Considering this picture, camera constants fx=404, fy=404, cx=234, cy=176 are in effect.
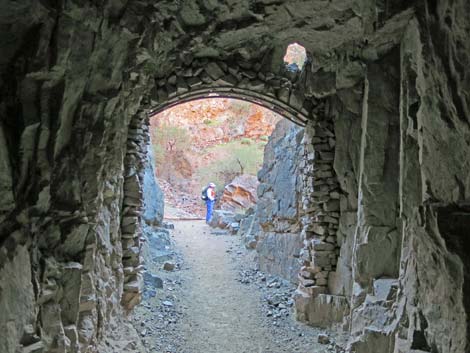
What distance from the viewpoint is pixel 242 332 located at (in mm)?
5629

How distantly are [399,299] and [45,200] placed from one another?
116 inches

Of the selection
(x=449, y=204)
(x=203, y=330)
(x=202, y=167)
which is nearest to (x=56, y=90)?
(x=449, y=204)

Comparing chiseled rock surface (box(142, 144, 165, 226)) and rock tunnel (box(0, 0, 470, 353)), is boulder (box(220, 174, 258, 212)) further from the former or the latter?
rock tunnel (box(0, 0, 470, 353))

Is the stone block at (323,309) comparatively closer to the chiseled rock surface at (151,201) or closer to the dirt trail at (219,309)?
the dirt trail at (219,309)

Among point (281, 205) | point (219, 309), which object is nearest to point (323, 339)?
point (219, 309)

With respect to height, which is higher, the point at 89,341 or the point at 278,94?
the point at 278,94

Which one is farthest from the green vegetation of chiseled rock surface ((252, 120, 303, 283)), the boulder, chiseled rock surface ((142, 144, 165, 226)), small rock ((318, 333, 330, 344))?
small rock ((318, 333, 330, 344))

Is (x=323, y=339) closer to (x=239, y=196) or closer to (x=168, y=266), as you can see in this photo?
(x=168, y=266)

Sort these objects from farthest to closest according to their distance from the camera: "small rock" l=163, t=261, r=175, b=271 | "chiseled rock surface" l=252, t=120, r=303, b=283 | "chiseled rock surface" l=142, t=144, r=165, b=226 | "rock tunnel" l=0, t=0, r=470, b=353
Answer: "chiseled rock surface" l=142, t=144, r=165, b=226
"small rock" l=163, t=261, r=175, b=271
"chiseled rock surface" l=252, t=120, r=303, b=283
"rock tunnel" l=0, t=0, r=470, b=353

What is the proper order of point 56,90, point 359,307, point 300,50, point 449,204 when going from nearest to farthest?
point 449,204
point 56,90
point 359,307
point 300,50

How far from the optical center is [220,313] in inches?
244

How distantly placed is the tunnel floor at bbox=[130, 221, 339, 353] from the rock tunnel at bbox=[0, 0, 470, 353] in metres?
0.52

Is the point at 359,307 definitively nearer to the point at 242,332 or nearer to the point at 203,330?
the point at 242,332

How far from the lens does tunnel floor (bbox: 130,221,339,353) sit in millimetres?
5215
